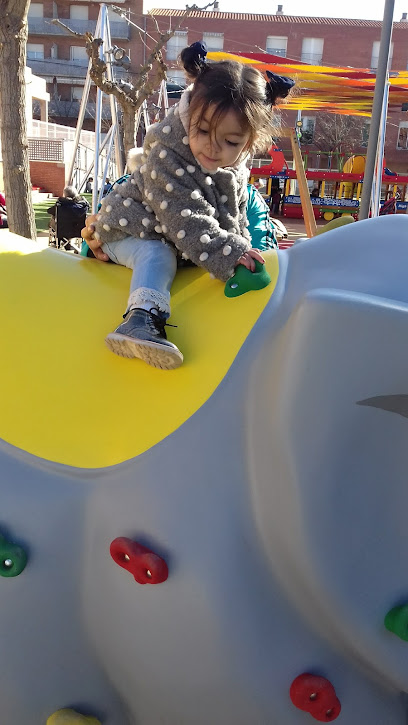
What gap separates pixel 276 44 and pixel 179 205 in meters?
40.5

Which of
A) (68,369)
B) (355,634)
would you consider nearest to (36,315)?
(68,369)

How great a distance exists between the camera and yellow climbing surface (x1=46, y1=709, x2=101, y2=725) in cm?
118

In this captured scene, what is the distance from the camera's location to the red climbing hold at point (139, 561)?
1104mm

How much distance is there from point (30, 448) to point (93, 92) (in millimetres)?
43009

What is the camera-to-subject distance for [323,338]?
107 centimetres

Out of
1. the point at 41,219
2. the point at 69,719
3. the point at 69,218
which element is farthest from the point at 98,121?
the point at 69,719

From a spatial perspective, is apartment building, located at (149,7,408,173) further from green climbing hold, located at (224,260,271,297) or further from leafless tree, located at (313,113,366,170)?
green climbing hold, located at (224,260,271,297)

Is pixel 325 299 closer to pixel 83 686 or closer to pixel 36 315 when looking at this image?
pixel 36 315

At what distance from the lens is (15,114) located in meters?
4.41

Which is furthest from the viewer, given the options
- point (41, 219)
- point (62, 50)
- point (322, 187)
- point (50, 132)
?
point (62, 50)

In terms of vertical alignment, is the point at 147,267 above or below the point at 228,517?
above

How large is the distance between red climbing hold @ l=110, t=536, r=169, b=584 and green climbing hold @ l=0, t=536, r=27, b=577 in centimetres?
18

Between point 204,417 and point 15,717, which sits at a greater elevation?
point 204,417

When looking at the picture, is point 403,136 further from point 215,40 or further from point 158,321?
point 158,321
